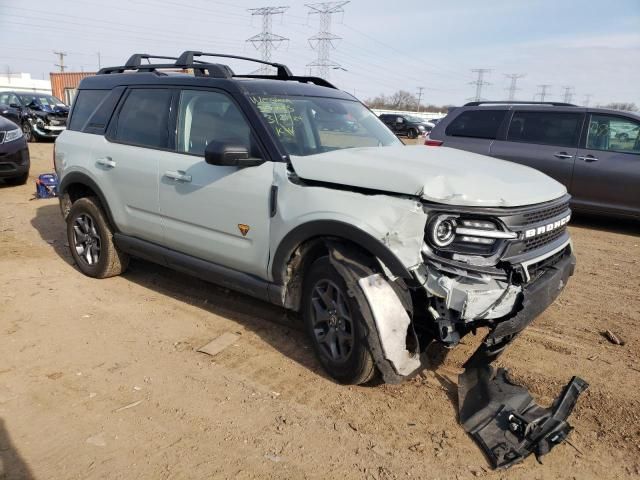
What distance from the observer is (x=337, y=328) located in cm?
315

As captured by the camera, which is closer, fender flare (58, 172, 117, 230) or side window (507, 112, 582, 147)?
fender flare (58, 172, 117, 230)

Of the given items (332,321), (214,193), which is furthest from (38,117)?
(332,321)

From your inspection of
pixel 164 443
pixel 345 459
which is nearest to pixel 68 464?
pixel 164 443

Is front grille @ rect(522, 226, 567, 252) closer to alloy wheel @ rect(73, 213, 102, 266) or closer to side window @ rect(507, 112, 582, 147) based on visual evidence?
alloy wheel @ rect(73, 213, 102, 266)

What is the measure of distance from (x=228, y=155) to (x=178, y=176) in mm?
770

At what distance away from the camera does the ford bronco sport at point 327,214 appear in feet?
8.95

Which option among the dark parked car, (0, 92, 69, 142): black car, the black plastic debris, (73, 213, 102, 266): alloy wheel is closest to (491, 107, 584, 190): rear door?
the dark parked car

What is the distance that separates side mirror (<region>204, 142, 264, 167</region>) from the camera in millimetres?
3256

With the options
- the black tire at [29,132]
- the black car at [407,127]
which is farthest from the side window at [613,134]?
the black car at [407,127]

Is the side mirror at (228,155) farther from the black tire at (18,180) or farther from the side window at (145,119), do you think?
the black tire at (18,180)

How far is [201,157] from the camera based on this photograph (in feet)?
12.4

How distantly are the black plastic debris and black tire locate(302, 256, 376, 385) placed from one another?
62cm

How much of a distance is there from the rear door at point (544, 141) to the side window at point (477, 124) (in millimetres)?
201

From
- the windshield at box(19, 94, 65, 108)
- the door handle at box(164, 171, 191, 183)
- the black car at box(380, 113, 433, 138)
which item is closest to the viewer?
the door handle at box(164, 171, 191, 183)
